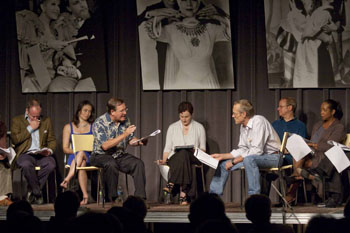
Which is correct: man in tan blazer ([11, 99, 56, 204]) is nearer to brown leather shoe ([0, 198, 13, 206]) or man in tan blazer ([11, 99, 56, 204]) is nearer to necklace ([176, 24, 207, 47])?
brown leather shoe ([0, 198, 13, 206])

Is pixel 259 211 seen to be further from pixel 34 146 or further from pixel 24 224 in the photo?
pixel 34 146

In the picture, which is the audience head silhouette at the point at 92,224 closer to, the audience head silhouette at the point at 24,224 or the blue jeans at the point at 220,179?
the audience head silhouette at the point at 24,224

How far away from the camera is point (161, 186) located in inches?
293

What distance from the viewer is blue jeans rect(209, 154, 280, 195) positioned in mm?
5582

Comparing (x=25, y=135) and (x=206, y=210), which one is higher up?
(x=25, y=135)

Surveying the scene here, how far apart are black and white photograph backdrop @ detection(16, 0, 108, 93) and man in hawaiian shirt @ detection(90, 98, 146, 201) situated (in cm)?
147

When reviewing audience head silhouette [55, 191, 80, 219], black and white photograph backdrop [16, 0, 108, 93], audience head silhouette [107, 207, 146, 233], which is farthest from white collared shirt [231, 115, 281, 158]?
audience head silhouette [107, 207, 146, 233]

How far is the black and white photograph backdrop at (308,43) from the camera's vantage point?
6.95m

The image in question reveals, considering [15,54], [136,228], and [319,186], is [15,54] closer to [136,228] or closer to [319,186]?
[319,186]

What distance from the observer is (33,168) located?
6.63m

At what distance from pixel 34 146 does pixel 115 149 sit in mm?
1358

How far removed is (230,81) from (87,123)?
1890 mm

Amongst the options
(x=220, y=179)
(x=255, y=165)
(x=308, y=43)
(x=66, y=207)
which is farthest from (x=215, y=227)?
(x=308, y=43)

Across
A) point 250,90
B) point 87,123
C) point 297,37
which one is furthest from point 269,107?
point 87,123
